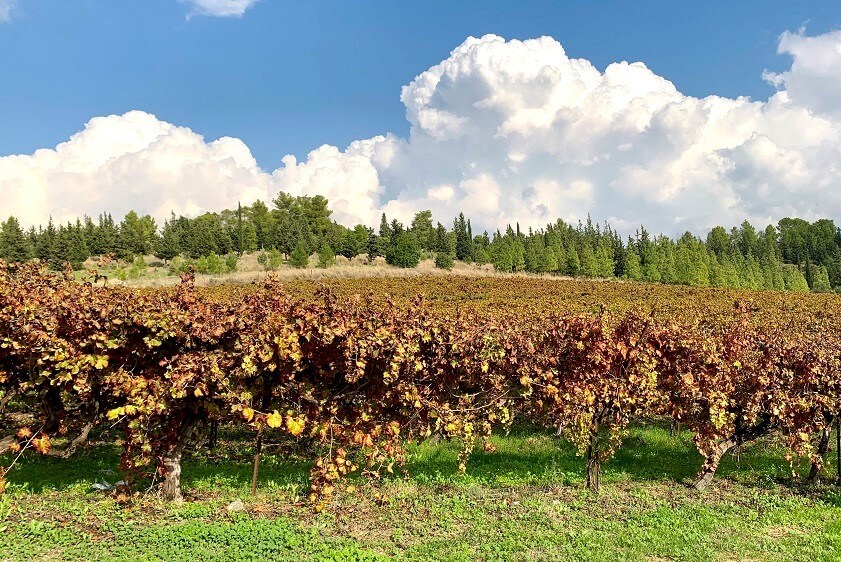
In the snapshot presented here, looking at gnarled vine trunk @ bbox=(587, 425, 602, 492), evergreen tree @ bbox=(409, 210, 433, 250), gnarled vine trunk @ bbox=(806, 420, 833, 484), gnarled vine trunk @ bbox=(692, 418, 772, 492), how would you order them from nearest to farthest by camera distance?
gnarled vine trunk @ bbox=(587, 425, 602, 492) < gnarled vine trunk @ bbox=(692, 418, 772, 492) < gnarled vine trunk @ bbox=(806, 420, 833, 484) < evergreen tree @ bbox=(409, 210, 433, 250)

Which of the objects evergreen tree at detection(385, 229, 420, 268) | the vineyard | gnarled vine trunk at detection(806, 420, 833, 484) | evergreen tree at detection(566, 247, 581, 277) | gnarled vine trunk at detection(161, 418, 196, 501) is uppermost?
evergreen tree at detection(385, 229, 420, 268)

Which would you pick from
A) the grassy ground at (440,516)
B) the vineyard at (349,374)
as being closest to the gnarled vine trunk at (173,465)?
the vineyard at (349,374)

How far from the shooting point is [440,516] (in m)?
6.54

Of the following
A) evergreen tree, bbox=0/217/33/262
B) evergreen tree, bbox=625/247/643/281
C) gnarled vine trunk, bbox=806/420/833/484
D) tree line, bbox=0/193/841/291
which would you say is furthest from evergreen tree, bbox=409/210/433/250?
gnarled vine trunk, bbox=806/420/833/484

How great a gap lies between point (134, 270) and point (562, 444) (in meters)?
51.3

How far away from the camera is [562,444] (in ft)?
34.5

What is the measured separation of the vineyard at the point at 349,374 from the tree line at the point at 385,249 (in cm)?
4934

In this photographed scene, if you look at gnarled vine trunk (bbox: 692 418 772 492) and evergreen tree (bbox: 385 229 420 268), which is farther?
evergreen tree (bbox: 385 229 420 268)

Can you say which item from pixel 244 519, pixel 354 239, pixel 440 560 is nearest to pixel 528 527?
Answer: pixel 440 560

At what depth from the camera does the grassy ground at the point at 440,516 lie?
5.55m

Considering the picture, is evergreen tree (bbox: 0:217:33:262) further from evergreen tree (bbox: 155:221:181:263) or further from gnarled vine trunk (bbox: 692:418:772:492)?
gnarled vine trunk (bbox: 692:418:772:492)

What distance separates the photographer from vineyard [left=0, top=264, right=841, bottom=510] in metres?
6.34

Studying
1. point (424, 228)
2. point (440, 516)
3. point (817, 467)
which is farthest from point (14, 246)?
point (817, 467)

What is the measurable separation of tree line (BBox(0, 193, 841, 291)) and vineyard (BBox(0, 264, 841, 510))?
4934 centimetres
